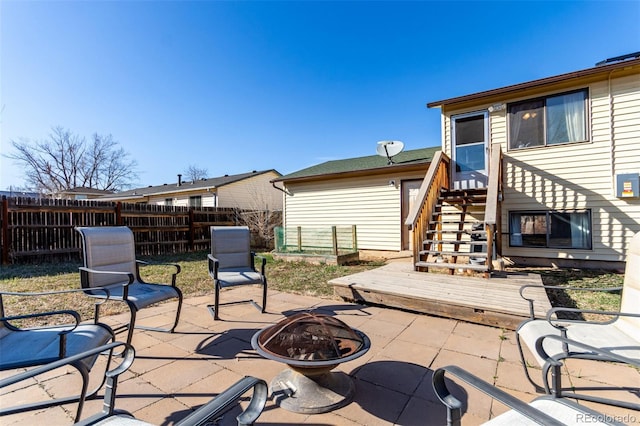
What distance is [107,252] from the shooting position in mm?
3006

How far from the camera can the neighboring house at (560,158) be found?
19.1 feet

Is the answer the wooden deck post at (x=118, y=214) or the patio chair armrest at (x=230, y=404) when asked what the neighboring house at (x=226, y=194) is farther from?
the patio chair armrest at (x=230, y=404)

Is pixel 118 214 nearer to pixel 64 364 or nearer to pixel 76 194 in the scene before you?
pixel 64 364

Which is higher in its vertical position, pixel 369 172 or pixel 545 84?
pixel 545 84

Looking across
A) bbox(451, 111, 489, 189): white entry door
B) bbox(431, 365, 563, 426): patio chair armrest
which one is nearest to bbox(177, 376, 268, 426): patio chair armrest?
bbox(431, 365, 563, 426): patio chair armrest

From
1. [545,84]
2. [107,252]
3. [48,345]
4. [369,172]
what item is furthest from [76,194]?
[545,84]

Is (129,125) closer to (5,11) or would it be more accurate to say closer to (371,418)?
(5,11)

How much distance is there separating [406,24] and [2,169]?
2895cm

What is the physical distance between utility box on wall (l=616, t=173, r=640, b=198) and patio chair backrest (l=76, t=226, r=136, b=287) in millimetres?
8815

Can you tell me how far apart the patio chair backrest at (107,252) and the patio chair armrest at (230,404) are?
101 inches

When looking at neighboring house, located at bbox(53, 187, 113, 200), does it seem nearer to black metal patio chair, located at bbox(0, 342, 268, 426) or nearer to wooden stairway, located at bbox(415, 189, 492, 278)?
wooden stairway, located at bbox(415, 189, 492, 278)

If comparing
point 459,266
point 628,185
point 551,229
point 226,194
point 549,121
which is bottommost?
point 459,266

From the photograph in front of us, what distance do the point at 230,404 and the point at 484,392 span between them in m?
0.92

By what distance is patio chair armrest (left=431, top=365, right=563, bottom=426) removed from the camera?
3.14 ft
